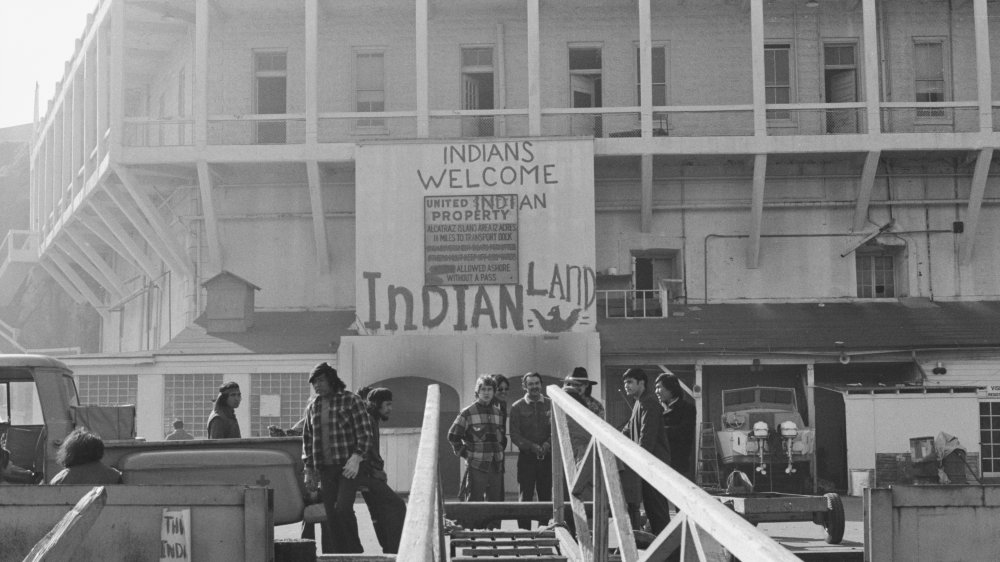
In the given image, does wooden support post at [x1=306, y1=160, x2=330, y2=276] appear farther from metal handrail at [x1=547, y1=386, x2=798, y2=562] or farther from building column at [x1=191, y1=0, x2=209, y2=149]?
metal handrail at [x1=547, y1=386, x2=798, y2=562]

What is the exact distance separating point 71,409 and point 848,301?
18.6m

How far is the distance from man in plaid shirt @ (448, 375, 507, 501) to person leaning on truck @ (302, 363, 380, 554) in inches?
110

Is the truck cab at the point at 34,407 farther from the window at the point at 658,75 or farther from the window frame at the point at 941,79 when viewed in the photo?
the window frame at the point at 941,79

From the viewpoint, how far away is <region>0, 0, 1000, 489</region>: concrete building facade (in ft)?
84.5

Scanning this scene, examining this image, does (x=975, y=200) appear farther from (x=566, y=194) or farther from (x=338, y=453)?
(x=338, y=453)

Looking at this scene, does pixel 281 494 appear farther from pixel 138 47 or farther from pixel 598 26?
pixel 138 47

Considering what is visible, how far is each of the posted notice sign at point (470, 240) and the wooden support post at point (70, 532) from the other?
67.9 feet

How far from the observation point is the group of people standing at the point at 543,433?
37.2ft

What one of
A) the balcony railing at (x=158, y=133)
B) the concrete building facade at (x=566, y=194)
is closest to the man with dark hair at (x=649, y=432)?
the concrete building facade at (x=566, y=194)

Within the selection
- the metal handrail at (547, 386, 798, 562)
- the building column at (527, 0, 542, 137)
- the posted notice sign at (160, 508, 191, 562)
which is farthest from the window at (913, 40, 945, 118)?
the posted notice sign at (160, 508, 191, 562)

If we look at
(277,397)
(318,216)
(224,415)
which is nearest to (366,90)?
(318,216)

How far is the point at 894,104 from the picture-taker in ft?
90.2

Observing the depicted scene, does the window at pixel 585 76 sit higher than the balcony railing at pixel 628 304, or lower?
higher

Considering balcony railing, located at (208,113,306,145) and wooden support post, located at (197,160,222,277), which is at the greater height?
balcony railing, located at (208,113,306,145)
